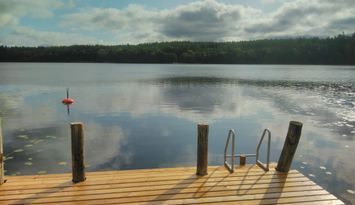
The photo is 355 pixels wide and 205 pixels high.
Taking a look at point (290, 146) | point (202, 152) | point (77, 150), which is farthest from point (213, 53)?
point (77, 150)

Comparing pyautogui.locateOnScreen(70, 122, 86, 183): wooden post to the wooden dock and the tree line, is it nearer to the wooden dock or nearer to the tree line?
the wooden dock

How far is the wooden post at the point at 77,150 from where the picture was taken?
7645mm

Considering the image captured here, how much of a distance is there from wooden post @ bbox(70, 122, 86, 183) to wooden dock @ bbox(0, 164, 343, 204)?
8.2 inches

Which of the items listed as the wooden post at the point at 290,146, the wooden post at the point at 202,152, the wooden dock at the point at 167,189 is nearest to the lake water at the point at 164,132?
the wooden post at the point at 290,146

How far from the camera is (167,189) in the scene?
292 inches

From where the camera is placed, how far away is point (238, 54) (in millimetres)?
159375

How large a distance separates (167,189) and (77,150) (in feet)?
8.10

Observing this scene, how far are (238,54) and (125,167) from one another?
153 metres

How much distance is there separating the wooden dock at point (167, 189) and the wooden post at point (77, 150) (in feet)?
0.69

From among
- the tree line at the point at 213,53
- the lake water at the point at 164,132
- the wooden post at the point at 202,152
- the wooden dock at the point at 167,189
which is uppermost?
the tree line at the point at 213,53

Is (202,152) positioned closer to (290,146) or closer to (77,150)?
(290,146)

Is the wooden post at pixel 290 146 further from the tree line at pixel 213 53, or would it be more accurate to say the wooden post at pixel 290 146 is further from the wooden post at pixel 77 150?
the tree line at pixel 213 53

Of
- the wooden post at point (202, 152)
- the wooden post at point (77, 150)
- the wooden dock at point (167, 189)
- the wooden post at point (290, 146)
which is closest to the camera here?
the wooden dock at point (167, 189)

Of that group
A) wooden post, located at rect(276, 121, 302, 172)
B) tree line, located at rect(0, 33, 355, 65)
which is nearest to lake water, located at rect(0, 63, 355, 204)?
wooden post, located at rect(276, 121, 302, 172)
